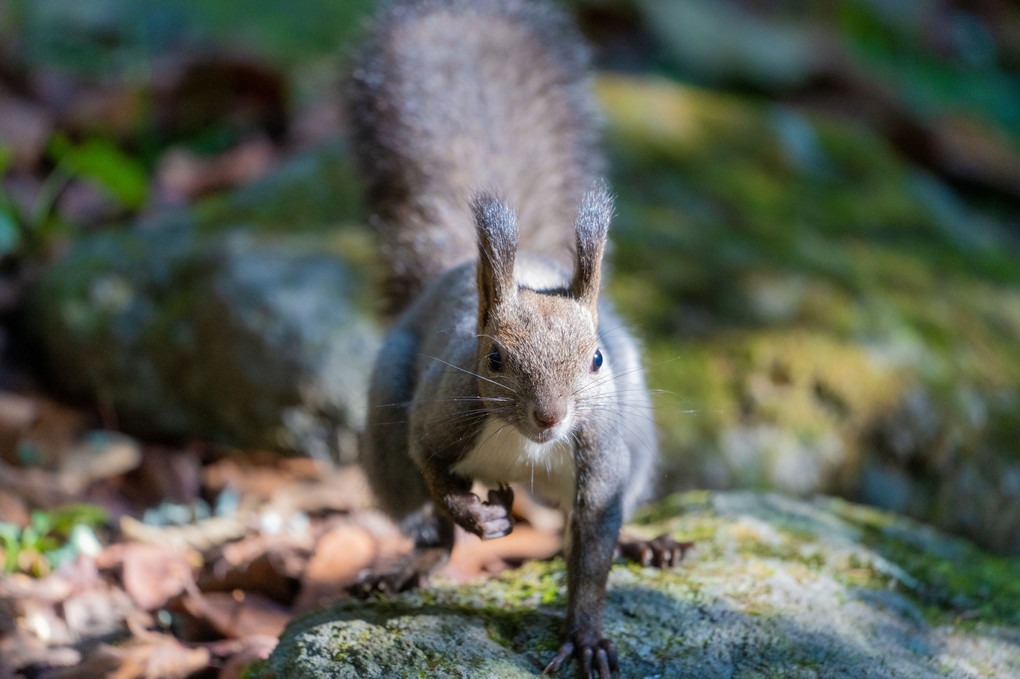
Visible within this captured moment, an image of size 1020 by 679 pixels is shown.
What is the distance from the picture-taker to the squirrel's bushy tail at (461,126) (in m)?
3.51

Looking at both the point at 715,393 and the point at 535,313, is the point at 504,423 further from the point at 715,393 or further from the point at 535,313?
the point at 715,393

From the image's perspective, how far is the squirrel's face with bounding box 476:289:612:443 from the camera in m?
2.34

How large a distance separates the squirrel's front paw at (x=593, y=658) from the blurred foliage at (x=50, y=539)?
1795 mm

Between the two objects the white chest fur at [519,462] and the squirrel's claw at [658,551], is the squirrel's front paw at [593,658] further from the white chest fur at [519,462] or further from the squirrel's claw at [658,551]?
the squirrel's claw at [658,551]

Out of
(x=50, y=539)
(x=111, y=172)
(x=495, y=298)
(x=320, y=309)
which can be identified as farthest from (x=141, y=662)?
(x=111, y=172)

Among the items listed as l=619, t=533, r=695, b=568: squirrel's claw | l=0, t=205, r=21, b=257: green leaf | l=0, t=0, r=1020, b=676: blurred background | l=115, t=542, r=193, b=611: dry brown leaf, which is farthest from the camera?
l=0, t=205, r=21, b=257: green leaf

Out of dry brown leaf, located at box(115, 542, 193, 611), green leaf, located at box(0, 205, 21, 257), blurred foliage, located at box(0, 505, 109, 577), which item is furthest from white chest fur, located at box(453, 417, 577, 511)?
green leaf, located at box(0, 205, 21, 257)

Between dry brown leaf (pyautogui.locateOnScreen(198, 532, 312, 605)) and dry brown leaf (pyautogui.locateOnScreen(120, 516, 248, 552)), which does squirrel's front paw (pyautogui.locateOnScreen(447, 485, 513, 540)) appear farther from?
dry brown leaf (pyautogui.locateOnScreen(120, 516, 248, 552))

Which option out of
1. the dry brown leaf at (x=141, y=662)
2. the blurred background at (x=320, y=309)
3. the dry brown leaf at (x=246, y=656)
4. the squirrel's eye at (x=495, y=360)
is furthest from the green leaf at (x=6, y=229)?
the squirrel's eye at (x=495, y=360)

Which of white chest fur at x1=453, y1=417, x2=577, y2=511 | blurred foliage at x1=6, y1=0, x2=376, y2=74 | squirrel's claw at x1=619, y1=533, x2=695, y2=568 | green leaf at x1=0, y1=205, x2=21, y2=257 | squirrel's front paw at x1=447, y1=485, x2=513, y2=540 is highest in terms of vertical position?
blurred foliage at x1=6, y1=0, x2=376, y2=74

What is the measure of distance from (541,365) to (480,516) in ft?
1.66

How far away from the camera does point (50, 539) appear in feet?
11.0

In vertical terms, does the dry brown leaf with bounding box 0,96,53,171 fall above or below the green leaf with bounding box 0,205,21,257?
above

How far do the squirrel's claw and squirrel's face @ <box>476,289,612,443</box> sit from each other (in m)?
0.59
